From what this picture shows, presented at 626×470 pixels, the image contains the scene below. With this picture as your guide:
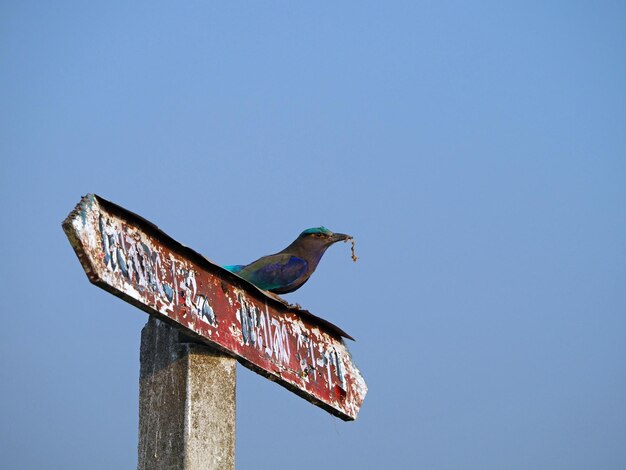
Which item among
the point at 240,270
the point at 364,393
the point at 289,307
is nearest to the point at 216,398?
the point at 289,307

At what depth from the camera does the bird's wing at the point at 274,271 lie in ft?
19.9

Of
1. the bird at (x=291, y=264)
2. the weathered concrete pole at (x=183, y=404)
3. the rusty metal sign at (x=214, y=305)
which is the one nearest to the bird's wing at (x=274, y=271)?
the bird at (x=291, y=264)

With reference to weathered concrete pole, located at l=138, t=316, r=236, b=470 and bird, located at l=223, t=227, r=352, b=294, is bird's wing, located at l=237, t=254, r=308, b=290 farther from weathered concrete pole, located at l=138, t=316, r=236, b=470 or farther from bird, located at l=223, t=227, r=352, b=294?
weathered concrete pole, located at l=138, t=316, r=236, b=470

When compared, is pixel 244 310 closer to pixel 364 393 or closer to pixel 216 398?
pixel 216 398

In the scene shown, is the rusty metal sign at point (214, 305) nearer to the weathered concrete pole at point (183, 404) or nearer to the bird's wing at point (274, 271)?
the weathered concrete pole at point (183, 404)

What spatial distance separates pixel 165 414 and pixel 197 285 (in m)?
0.49

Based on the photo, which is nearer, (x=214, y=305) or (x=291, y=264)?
(x=214, y=305)

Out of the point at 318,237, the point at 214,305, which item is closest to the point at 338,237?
the point at 318,237

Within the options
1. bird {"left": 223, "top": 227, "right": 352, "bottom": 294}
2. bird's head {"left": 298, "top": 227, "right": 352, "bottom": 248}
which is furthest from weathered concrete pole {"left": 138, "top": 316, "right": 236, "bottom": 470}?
bird's head {"left": 298, "top": 227, "right": 352, "bottom": 248}

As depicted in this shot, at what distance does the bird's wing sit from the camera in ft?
19.9

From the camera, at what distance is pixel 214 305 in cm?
426

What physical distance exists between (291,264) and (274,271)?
121mm

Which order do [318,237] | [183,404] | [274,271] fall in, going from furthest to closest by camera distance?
1. [318,237]
2. [274,271]
3. [183,404]

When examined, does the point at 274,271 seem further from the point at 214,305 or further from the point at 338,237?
the point at 214,305
